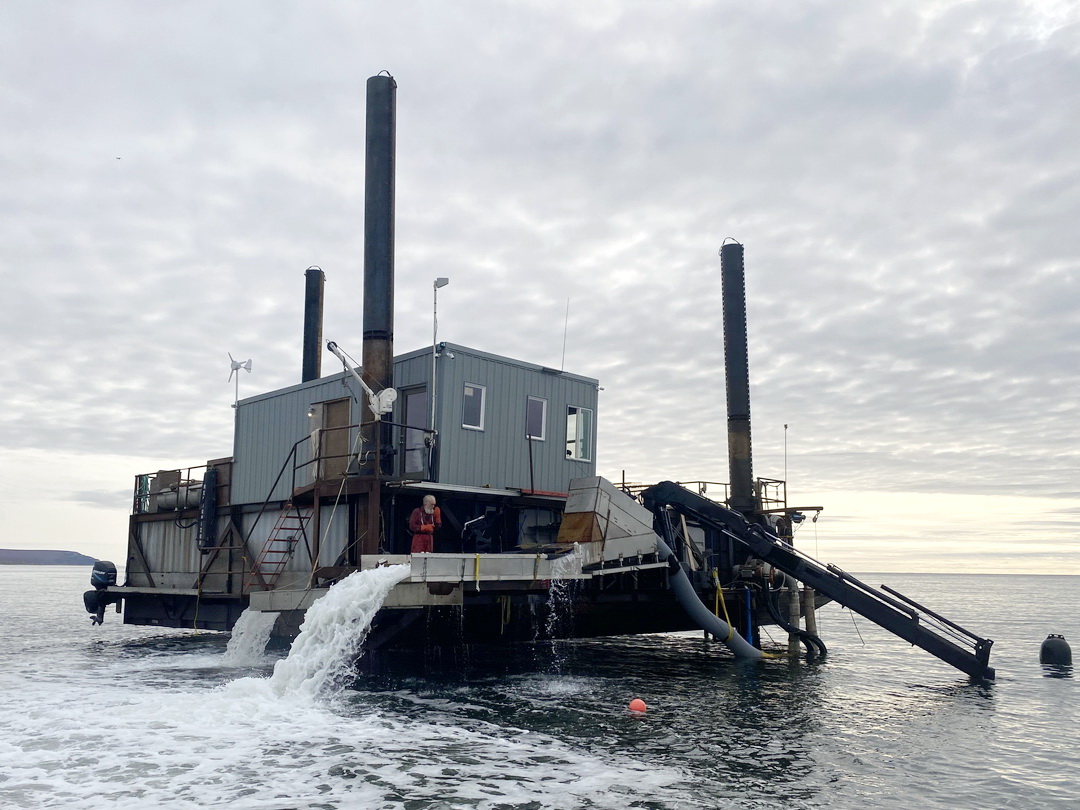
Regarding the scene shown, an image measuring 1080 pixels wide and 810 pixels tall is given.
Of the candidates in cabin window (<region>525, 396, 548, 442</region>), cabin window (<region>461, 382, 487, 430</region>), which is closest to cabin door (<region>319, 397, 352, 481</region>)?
cabin window (<region>461, 382, 487, 430</region>)

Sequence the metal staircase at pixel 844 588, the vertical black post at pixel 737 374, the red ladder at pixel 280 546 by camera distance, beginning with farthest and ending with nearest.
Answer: the vertical black post at pixel 737 374 < the red ladder at pixel 280 546 < the metal staircase at pixel 844 588

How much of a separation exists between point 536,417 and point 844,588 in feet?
30.6

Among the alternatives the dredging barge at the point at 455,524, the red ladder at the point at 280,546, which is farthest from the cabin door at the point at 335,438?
the red ladder at the point at 280,546

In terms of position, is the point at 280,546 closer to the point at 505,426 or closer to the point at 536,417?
the point at 505,426

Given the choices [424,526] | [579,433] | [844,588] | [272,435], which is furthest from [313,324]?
[844,588]

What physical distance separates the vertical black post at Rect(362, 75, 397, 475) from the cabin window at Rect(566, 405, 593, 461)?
5768mm

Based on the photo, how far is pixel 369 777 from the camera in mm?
11914

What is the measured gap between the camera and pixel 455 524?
21859 millimetres

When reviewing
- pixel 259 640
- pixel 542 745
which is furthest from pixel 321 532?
pixel 542 745

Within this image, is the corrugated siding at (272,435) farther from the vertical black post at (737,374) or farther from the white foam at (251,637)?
the vertical black post at (737,374)

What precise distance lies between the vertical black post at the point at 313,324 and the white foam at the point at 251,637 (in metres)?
14.6

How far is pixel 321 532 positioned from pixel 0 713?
8690 millimetres

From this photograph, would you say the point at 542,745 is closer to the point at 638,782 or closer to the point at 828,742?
the point at 638,782

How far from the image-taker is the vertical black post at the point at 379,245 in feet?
73.9
